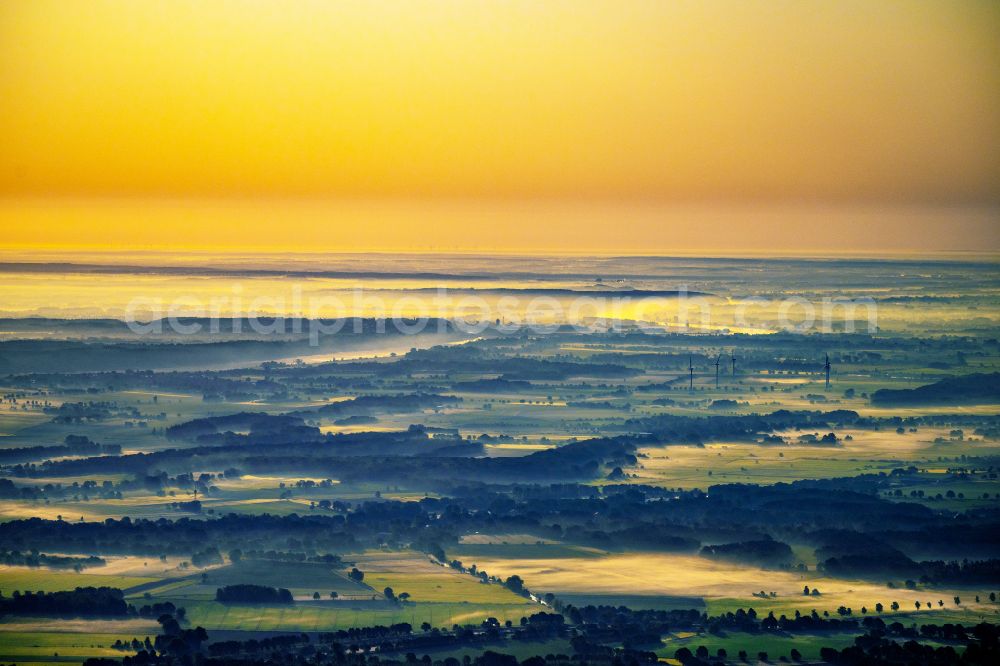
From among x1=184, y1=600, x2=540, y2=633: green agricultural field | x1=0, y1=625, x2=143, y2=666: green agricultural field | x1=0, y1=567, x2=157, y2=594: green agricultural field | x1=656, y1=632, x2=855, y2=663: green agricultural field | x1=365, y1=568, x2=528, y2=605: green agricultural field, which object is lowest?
x1=656, y1=632, x2=855, y2=663: green agricultural field

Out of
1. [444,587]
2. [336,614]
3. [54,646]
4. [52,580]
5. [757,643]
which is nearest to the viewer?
[54,646]

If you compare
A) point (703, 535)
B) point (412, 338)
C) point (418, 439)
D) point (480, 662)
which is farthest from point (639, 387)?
point (480, 662)

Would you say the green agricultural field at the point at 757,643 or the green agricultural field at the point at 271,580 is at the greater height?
the green agricultural field at the point at 271,580

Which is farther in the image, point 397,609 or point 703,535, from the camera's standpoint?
point 703,535

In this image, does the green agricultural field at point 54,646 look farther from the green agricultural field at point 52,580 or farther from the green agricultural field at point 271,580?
the green agricultural field at point 52,580

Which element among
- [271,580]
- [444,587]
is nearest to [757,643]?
[444,587]

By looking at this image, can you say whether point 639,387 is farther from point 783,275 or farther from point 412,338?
point 783,275

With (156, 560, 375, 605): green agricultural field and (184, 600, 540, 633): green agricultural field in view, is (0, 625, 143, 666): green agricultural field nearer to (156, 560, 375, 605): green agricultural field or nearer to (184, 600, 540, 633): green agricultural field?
(184, 600, 540, 633): green agricultural field

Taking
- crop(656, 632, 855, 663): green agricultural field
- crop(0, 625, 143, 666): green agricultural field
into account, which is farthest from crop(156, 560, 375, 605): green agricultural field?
crop(656, 632, 855, 663): green agricultural field

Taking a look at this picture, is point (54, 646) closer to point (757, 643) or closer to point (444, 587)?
point (444, 587)

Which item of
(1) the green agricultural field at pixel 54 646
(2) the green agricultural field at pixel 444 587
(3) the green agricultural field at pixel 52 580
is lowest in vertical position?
(1) the green agricultural field at pixel 54 646

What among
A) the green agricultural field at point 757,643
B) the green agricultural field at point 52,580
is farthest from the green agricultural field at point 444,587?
the green agricultural field at point 52,580
